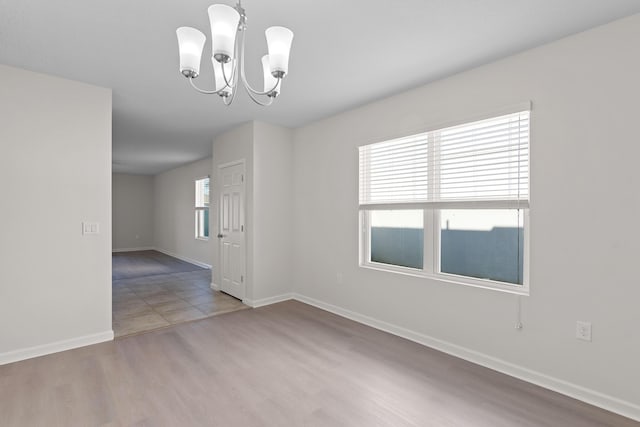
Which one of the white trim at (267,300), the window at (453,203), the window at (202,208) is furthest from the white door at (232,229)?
the window at (202,208)

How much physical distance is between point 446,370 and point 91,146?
3906 millimetres

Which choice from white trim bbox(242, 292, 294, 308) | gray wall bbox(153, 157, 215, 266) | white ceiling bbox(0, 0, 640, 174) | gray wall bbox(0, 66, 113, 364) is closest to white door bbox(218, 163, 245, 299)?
white trim bbox(242, 292, 294, 308)

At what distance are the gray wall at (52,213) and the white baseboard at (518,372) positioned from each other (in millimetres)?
2913

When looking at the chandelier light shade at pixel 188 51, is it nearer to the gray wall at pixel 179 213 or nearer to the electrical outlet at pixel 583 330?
the electrical outlet at pixel 583 330

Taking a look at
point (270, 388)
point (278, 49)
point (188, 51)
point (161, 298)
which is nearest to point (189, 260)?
point (161, 298)

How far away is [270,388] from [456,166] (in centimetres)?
247

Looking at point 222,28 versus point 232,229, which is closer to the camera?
point 222,28

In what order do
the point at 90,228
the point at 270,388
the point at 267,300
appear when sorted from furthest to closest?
the point at 267,300
the point at 90,228
the point at 270,388

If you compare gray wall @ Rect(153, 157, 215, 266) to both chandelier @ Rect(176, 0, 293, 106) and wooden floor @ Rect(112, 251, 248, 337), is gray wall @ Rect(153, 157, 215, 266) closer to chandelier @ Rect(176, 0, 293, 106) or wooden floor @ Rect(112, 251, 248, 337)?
wooden floor @ Rect(112, 251, 248, 337)

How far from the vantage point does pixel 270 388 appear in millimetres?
2314

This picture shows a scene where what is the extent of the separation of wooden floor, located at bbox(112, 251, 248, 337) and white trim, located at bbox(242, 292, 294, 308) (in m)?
0.08

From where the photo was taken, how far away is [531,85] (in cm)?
241

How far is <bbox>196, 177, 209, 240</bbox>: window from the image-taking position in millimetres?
7695

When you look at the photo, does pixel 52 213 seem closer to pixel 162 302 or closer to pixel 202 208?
pixel 162 302
